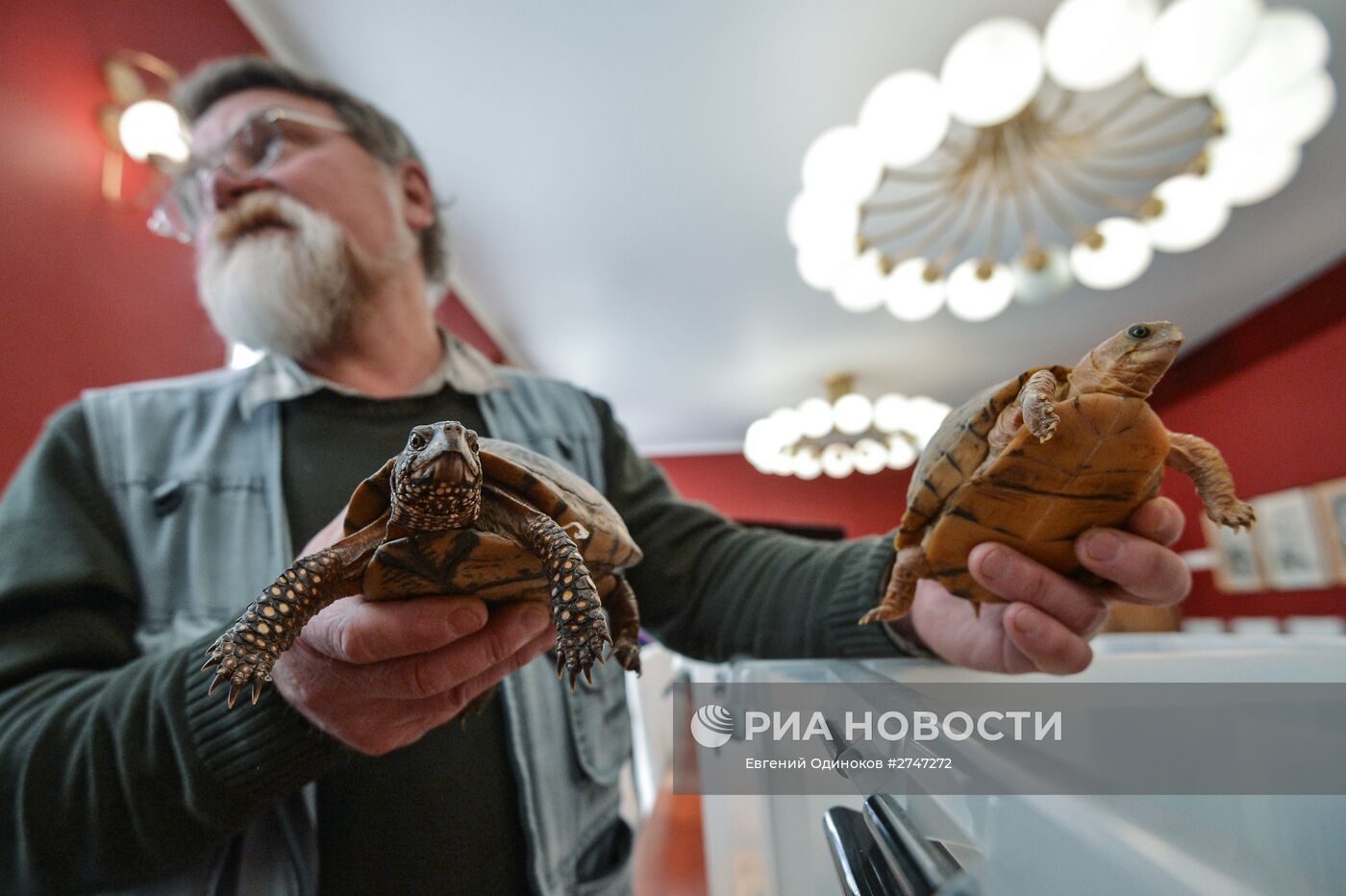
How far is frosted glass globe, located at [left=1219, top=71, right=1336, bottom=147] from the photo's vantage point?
207cm

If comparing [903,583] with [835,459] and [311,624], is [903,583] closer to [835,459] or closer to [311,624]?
[311,624]

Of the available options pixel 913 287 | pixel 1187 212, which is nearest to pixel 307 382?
pixel 913 287

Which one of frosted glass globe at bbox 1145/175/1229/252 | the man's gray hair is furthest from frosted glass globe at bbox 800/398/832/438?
the man's gray hair

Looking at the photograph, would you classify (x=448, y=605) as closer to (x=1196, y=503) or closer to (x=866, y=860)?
(x=866, y=860)

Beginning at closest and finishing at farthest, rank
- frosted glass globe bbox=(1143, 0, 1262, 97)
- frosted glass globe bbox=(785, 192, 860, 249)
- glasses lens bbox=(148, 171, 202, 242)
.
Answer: glasses lens bbox=(148, 171, 202, 242) < frosted glass globe bbox=(1143, 0, 1262, 97) < frosted glass globe bbox=(785, 192, 860, 249)

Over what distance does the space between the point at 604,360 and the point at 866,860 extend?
5828mm

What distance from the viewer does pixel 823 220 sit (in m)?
2.73

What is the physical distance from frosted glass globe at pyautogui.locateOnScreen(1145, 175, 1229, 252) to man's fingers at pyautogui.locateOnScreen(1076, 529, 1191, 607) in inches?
96.4

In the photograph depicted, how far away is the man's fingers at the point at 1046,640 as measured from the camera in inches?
29.5

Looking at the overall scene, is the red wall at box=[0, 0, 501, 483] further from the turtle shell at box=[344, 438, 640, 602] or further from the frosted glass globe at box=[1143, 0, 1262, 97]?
the frosted glass globe at box=[1143, 0, 1262, 97]

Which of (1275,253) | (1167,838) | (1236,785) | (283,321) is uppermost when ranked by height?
(1275,253)

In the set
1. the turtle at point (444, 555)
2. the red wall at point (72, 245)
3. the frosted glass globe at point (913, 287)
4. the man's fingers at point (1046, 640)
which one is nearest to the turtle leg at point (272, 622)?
the turtle at point (444, 555)

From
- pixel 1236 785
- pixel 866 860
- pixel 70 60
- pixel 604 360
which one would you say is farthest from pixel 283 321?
pixel 604 360

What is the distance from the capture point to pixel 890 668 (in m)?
0.84
